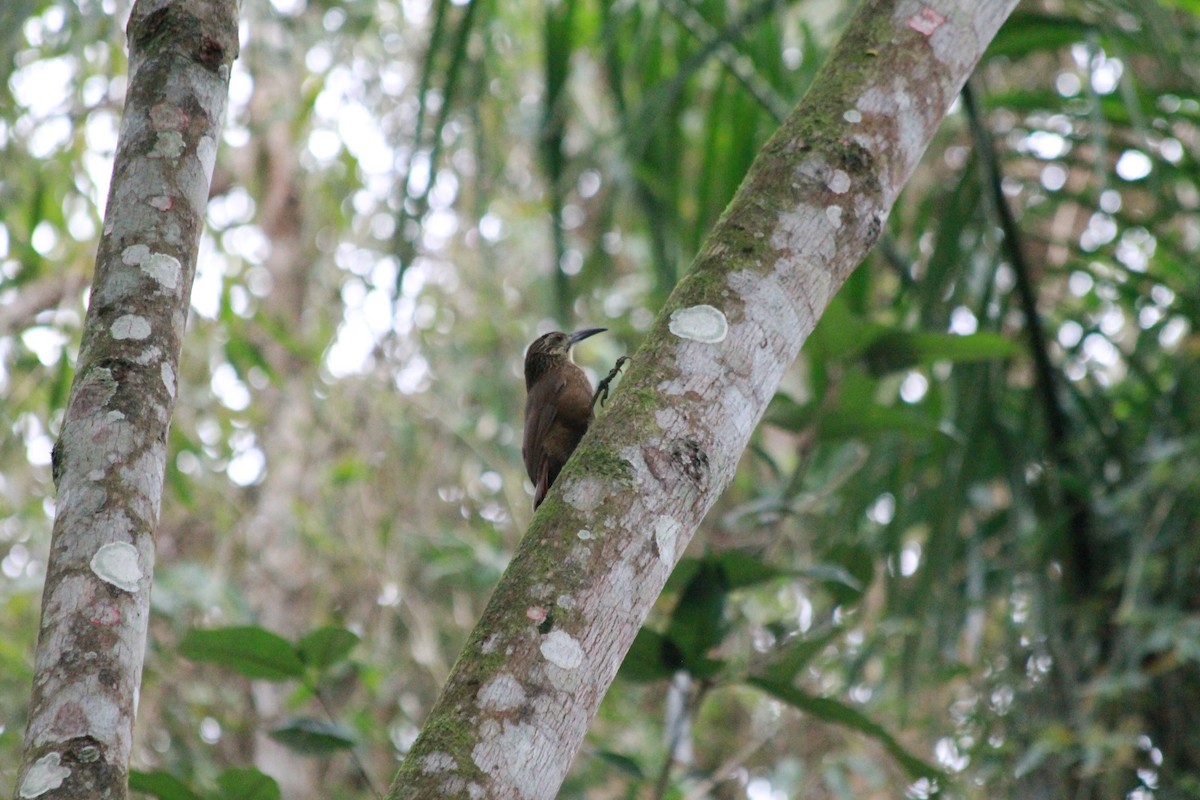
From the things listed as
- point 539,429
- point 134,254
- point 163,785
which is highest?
point 134,254

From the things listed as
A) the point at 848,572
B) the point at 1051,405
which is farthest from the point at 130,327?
the point at 1051,405

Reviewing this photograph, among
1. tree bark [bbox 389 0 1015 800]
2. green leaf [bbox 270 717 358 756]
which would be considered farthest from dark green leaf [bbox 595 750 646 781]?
tree bark [bbox 389 0 1015 800]

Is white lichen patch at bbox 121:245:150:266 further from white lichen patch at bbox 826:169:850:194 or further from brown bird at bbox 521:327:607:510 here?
brown bird at bbox 521:327:607:510

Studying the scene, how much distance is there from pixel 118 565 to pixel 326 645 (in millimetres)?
996

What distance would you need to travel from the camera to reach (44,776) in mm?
1300

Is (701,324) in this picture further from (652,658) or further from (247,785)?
(247,785)

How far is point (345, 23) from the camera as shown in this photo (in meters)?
5.73

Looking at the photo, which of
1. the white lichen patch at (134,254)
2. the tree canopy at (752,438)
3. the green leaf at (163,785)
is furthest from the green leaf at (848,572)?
the white lichen patch at (134,254)

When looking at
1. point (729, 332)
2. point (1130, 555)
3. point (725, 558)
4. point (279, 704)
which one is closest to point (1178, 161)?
point (1130, 555)

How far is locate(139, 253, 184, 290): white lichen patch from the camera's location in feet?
5.44

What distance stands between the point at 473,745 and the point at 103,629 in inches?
17.1

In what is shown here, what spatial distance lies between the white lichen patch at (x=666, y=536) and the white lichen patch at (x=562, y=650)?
0.16 m

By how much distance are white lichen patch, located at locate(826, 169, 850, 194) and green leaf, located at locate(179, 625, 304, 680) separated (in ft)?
4.29

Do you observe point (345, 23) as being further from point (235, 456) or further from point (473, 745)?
point (473, 745)
